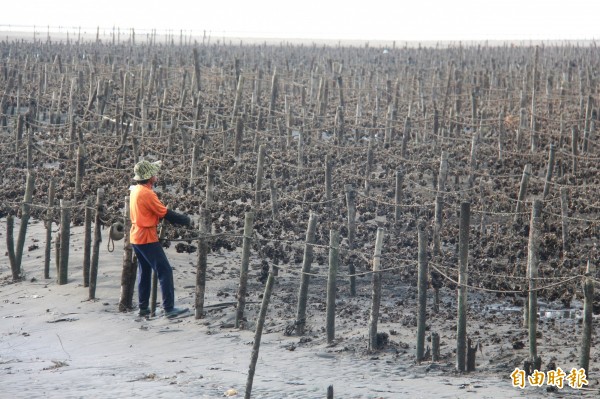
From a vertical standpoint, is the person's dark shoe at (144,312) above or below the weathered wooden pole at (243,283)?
below

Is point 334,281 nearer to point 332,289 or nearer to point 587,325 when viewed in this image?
point 332,289

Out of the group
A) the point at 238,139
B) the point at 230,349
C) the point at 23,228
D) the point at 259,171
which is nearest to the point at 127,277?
the point at 230,349

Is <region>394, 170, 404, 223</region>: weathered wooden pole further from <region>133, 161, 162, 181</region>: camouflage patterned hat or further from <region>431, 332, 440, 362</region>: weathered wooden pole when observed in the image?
<region>431, 332, 440, 362</region>: weathered wooden pole

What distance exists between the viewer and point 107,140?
22250 mm

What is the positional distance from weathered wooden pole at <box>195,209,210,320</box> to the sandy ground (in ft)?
0.59

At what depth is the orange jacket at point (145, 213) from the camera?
33.8ft

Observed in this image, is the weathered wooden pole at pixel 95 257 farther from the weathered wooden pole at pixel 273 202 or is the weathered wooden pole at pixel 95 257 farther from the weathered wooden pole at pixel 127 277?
the weathered wooden pole at pixel 273 202

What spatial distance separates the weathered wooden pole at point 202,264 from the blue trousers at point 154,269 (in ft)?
0.98

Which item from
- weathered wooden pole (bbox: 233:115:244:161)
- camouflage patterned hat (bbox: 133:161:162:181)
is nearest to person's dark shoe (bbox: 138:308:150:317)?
camouflage patterned hat (bbox: 133:161:162:181)

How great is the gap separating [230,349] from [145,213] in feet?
6.21

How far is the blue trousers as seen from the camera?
10477 mm

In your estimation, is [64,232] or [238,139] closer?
[64,232]

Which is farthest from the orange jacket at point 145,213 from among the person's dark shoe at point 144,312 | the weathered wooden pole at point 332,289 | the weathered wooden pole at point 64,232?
the weathered wooden pole at point 332,289

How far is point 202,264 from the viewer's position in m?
10.8
